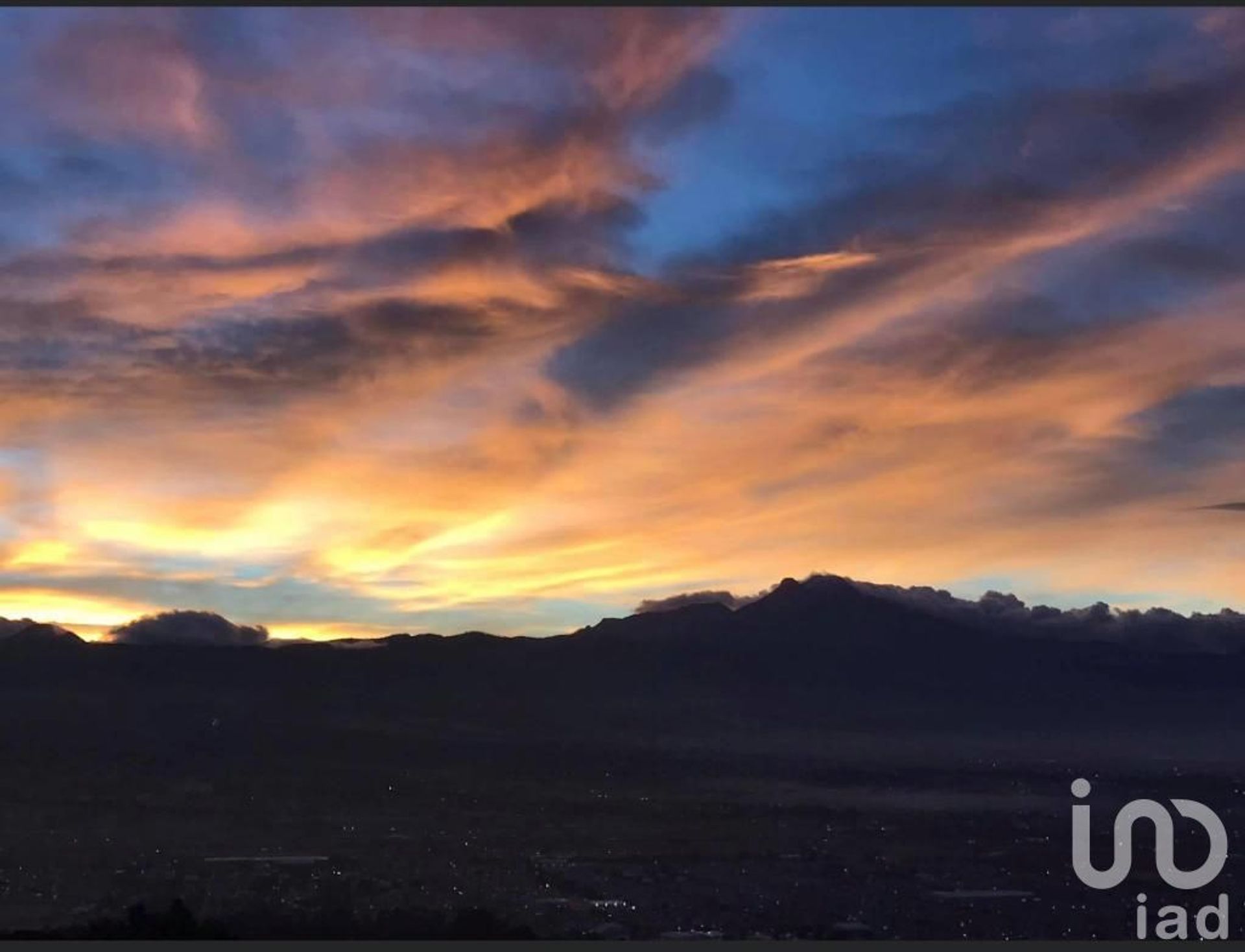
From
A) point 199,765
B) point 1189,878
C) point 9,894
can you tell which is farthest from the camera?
point 199,765

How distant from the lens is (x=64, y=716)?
126 meters

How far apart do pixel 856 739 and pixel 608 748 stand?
3837 centimetres

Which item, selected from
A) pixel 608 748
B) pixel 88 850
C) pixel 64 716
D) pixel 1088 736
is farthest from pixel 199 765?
pixel 1088 736

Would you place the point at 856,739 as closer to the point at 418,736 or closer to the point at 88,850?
the point at 418,736

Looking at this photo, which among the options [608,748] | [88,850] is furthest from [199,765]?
[608,748]

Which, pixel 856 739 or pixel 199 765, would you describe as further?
pixel 856 739

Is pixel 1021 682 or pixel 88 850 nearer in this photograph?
pixel 88 850

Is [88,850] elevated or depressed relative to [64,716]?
depressed

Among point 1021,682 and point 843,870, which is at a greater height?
point 1021,682

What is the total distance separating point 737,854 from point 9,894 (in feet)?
137

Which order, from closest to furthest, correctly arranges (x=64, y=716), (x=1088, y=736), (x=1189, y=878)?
(x=1189, y=878) → (x=64, y=716) → (x=1088, y=736)

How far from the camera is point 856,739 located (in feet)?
524

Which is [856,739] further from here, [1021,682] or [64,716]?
[64,716]

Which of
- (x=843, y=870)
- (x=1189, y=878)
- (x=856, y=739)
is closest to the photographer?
(x=1189, y=878)
